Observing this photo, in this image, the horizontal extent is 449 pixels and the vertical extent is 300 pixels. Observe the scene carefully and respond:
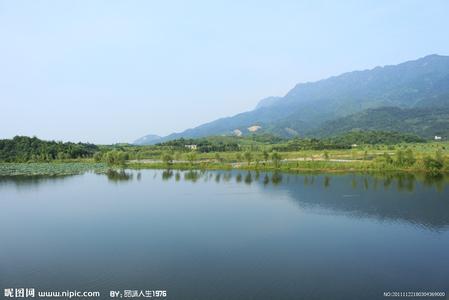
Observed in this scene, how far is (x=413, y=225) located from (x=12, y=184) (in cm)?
4280

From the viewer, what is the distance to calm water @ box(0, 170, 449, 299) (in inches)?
619

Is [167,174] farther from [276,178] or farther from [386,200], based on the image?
[386,200]

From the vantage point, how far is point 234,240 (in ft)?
70.7

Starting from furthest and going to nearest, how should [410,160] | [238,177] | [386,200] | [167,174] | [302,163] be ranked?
[302,163]
[167,174]
[410,160]
[238,177]
[386,200]

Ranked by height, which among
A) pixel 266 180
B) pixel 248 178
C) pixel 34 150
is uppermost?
pixel 34 150

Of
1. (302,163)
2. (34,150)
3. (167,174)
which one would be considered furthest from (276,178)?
(34,150)

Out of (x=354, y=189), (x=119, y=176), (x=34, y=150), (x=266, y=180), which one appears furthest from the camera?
(x=34, y=150)

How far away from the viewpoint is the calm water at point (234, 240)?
1571cm

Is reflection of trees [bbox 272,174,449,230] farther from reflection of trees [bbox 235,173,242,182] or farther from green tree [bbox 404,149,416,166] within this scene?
green tree [bbox 404,149,416,166]

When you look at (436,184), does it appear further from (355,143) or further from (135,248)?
(355,143)

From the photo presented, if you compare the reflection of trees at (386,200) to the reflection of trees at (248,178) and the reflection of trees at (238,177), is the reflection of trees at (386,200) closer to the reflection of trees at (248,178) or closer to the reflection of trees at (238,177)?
the reflection of trees at (248,178)

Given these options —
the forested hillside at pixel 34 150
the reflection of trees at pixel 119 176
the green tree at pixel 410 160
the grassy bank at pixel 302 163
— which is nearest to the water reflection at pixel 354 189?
the reflection of trees at pixel 119 176

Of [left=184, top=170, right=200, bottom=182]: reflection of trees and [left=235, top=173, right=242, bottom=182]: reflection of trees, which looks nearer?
[left=235, top=173, right=242, bottom=182]: reflection of trees

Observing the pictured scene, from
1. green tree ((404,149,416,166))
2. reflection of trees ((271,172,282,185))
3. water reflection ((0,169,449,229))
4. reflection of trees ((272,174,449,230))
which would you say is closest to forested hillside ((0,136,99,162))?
water reflection ((0,169,449,229))
